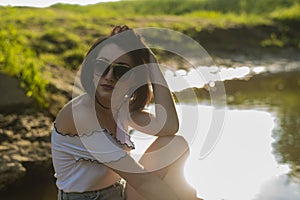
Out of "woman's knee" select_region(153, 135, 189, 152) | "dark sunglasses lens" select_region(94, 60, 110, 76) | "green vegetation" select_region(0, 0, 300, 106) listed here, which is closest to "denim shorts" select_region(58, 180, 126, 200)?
"woman's knee" select_region(153, 135, 189, 152)

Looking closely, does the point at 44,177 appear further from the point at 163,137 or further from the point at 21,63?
the point at 163,137

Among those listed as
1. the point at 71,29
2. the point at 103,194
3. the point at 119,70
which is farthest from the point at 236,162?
the point at 71,29

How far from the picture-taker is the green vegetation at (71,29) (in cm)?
674

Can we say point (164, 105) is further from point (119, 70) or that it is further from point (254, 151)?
point (254, 151)

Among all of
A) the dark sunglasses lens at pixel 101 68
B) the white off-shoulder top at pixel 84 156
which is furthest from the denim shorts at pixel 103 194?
the dark sunglasses lens at pixel 101 68

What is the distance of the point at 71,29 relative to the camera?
14.3 m

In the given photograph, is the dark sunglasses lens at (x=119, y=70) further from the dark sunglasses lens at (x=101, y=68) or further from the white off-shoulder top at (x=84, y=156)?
the white off-shoulder top at (x=84, y=156)

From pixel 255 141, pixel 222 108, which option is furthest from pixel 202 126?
pixel 222 108

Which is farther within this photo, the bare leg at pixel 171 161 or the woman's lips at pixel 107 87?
the bare leg at pixel 171 161

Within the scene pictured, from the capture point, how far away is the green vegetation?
22.1ft

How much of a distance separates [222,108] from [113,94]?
626 cm

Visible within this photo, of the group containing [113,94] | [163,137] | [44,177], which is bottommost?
[44,177]

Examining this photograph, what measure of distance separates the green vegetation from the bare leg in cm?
371

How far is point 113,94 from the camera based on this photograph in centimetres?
249
